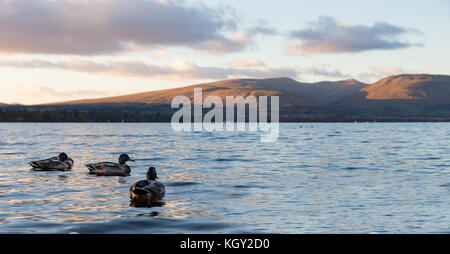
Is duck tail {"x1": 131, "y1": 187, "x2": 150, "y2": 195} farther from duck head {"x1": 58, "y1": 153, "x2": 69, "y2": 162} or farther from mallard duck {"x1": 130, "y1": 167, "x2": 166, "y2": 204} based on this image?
duck head {"x1": 58, "y1": 153, "x2": 69, "y2": 162}

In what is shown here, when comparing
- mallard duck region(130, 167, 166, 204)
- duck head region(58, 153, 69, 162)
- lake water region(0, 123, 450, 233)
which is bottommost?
lake water region(0, 123, 450, 233)

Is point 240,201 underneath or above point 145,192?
underneath

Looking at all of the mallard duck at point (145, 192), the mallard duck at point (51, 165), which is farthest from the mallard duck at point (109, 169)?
the mallard duck at point (145, 192)

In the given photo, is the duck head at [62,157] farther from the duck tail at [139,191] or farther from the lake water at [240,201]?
the duck tail at [139,191]

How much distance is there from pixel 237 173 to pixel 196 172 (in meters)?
2.29

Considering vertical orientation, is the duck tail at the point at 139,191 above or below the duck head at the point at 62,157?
below

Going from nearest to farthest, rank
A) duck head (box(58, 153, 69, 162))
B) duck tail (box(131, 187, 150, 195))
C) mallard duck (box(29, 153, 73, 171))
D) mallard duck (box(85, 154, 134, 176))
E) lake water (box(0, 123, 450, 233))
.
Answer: lake water (box(0, 123, 450, 233)), duck tail (box(131, 187, 150, 195)), mallard duck (box(85, 154, 134, 176)), mallard duck (box(29, 153, 73, 171)), duck head (box(58, 153, 69, 162))

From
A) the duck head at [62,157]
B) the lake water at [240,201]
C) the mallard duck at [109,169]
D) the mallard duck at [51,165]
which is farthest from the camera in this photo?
the duck head at [62,157]

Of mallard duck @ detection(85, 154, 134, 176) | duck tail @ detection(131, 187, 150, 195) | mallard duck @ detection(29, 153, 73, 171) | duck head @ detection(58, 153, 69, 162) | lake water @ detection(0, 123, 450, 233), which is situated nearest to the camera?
lake water @ detection(0, 123, 450, 233)

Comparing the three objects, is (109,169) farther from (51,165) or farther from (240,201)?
(240,201)

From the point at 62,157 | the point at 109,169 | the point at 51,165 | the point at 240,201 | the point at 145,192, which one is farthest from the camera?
the point at 62,157

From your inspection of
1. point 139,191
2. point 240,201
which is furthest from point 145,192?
point 240,201

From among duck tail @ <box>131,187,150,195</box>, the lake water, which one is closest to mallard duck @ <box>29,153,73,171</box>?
the lake water
